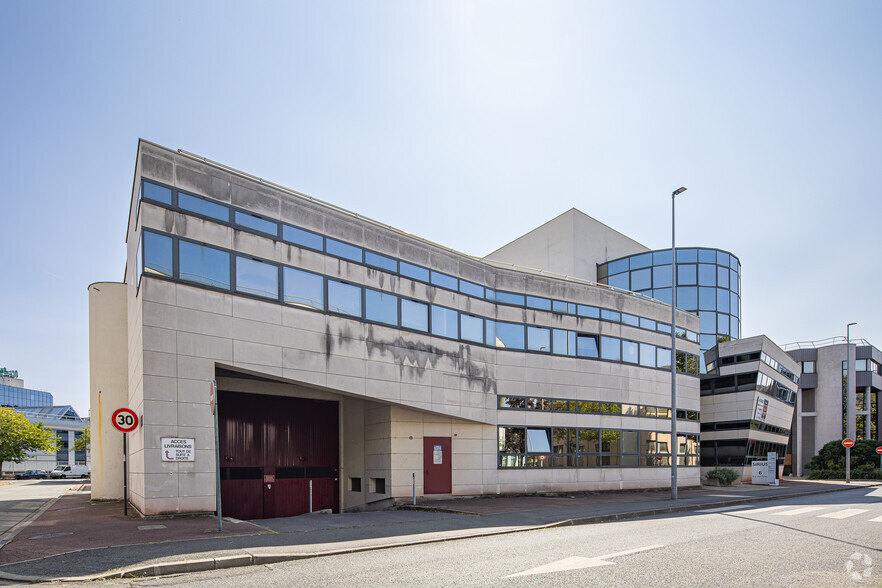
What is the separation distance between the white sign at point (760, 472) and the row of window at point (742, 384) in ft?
14.0

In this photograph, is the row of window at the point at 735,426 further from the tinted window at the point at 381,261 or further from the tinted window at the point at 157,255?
the tinted window at the point at 157,255

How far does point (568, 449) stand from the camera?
1018 inches

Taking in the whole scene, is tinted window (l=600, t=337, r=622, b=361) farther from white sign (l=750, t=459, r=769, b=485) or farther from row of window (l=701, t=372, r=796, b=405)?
white sign (l=750, t=459, r=769, b=485)

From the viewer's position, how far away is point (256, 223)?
17656mm

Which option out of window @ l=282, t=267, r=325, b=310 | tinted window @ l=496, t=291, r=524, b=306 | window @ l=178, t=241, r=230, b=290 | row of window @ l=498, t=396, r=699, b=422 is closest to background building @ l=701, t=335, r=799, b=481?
row of window @ l=498, t=396, r=699, b=422

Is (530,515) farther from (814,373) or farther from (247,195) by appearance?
(814,373)

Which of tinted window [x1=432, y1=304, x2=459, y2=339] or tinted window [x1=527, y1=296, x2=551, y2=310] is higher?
tinted window [x1=527, y1=296, x2=551, y2=310]

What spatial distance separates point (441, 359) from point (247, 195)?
350 inches

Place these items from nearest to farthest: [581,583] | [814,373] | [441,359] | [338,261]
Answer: [581,583] → [338,261] → [441,359] → [814,373]

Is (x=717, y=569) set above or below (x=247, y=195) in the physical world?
below

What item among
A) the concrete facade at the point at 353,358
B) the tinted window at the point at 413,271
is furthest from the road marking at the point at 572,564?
the tinted window at the point at 413,271

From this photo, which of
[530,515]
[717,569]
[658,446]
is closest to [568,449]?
[658,446]

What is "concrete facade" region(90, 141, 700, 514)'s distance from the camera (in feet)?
50.9

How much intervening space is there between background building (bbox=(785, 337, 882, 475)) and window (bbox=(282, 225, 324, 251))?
51495 mm
